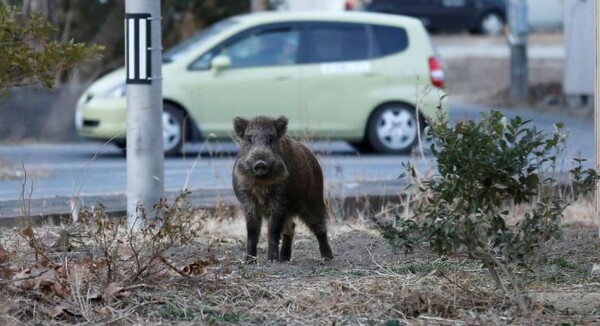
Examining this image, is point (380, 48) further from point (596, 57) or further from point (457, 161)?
point (457, 161)

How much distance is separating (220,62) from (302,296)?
32.7ft

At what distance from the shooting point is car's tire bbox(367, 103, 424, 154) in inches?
670

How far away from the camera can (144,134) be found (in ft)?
30.6

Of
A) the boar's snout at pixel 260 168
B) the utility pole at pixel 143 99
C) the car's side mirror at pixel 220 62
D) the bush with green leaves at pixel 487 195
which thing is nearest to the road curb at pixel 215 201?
the utility pole at pixel 143 99

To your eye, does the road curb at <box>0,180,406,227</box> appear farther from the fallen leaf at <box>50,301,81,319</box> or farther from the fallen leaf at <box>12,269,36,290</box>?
the fallen leaf at <box>50,301,81,319</box>

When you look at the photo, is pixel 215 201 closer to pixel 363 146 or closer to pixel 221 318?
pixel 221 318

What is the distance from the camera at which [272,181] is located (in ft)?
26.3

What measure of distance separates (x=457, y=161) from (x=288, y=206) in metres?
1.98

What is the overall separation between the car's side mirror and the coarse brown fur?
820 centimetres

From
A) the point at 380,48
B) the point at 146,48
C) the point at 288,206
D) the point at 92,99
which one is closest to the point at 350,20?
the point at 380,48

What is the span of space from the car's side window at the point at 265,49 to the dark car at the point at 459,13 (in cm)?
1853

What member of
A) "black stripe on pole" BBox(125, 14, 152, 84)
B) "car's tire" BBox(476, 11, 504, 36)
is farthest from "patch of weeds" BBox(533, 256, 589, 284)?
"car's tire" BBox(476, 11, 504, 36)

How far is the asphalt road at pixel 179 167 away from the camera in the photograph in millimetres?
11508

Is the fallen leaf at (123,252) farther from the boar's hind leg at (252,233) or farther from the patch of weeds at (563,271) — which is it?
the patch of weeds at (563,271)
